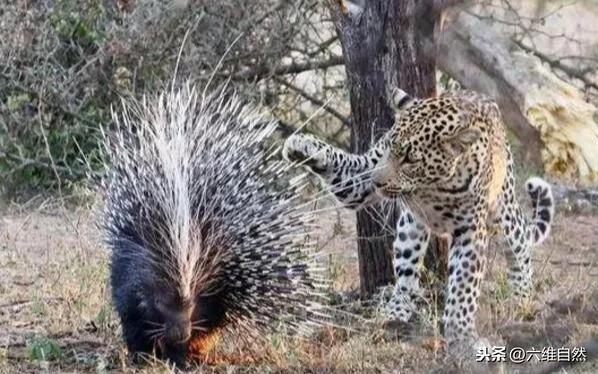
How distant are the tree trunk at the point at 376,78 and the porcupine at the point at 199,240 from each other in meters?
0.83

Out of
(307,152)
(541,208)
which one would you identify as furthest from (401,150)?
(541,208)

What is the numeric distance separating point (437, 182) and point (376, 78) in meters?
0.79

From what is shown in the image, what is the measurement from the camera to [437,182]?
472 cm

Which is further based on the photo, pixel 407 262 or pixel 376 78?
pixel 376 78

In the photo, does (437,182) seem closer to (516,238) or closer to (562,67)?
(516,238)

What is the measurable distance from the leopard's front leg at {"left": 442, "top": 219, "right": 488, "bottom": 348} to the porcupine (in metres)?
0.51

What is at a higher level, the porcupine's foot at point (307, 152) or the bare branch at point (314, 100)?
the bare branch at point (314, 100)

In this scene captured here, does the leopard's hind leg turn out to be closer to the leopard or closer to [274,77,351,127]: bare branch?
the leopard

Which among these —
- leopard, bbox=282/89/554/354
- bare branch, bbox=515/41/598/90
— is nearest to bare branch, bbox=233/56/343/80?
bare branch, bbox=515/41/598/90

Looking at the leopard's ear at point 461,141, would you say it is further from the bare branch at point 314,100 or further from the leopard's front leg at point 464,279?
the bare branch at point 314,100

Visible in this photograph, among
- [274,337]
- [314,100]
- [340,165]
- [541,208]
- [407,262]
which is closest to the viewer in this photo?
[274,337]

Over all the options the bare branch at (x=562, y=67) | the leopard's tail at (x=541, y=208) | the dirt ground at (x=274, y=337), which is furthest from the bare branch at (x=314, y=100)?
the leopard's tail at (x=541, y=208)

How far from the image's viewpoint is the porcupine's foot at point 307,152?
492cm

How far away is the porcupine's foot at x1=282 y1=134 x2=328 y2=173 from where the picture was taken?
16.1 feet
